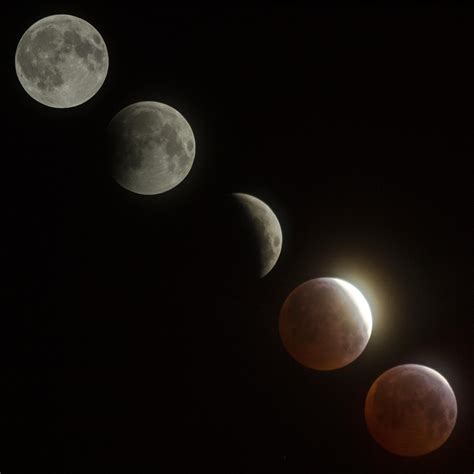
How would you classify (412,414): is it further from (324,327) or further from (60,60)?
(60,60)

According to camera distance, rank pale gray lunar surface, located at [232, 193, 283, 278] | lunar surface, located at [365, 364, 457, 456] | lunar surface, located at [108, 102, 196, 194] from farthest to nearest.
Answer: pale gray lunar surface, located at [232, 193, 283, 278] < lunar surface, located at [108, 102, 196, 194] < lunar surface, located at [365, 364, 457, 456]

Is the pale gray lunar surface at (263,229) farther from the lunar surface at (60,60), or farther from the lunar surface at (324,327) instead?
the lunar surface at (60,60)

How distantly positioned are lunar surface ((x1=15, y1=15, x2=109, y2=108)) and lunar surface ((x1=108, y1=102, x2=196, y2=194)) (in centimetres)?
69

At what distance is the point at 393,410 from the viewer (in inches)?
251

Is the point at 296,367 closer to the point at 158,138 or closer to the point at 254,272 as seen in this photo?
the point at 254,272

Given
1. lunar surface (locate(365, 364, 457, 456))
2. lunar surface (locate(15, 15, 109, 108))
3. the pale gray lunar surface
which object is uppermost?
lunar surface (locate(15, 15, 109, 108))

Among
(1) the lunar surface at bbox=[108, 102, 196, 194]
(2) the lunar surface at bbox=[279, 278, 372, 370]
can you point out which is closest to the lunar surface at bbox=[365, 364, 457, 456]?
(2) the lunar surface at bbox=[279, 278, 372, 370]

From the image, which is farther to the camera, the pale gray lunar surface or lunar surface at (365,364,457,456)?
the pale gray lunar surface

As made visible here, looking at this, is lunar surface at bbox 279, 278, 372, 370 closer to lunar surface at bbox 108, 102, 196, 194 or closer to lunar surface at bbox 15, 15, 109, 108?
lunar surface at bbox 108, 102, 196, 194

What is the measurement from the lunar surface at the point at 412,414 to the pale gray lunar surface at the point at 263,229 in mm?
2350

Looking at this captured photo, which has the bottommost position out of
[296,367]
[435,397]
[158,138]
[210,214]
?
[296,367]

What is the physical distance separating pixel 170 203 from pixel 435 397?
16.6ft

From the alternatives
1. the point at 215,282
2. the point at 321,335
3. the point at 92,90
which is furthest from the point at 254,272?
the point at 92,90

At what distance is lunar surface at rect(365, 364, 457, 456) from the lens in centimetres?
626
